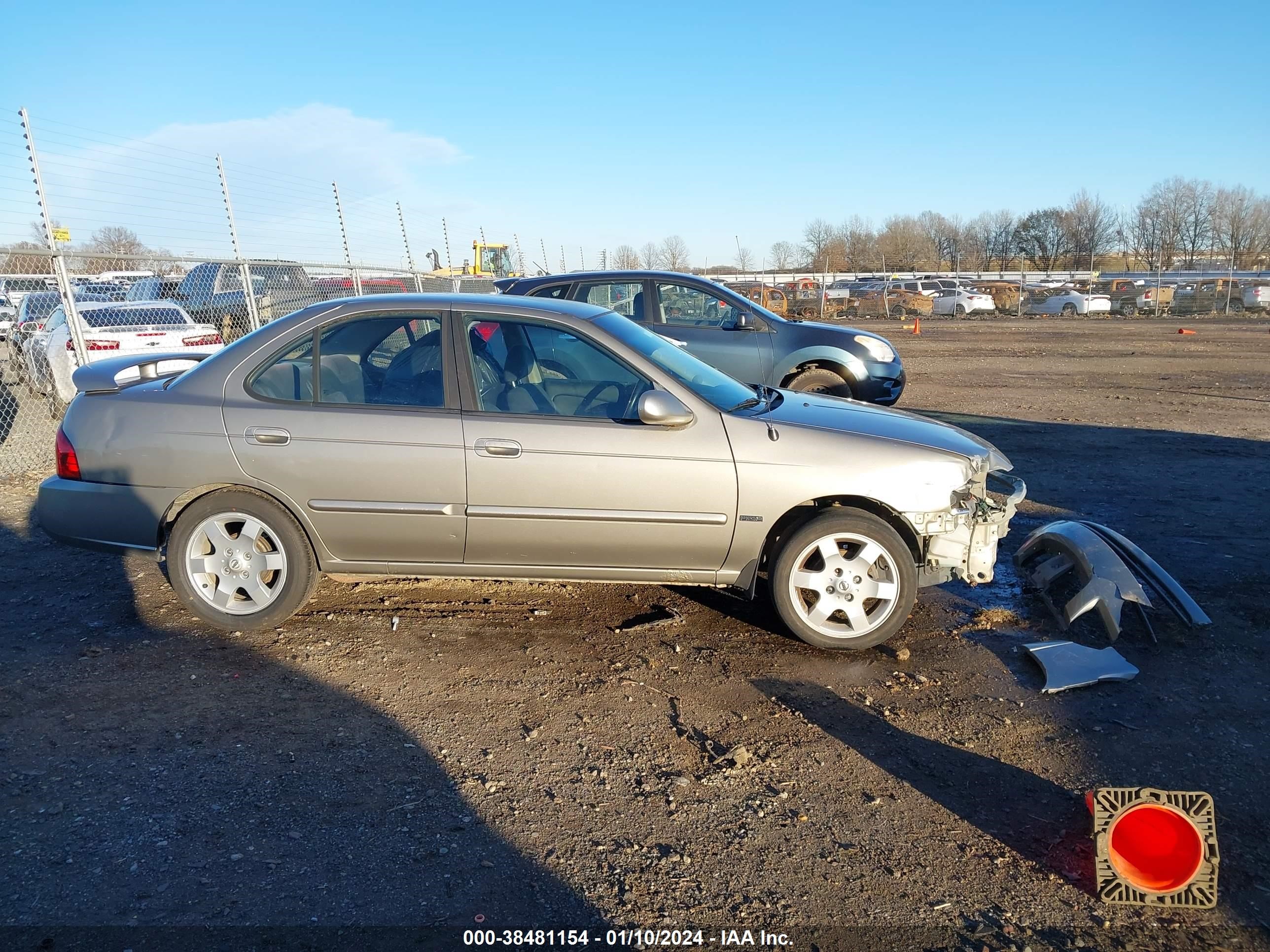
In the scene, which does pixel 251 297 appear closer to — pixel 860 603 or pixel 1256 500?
pixel 860 603

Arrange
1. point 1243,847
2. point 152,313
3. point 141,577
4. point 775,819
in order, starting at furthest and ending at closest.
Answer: point 152,313 < point 141,577 < point 775,819 < point 1243,847

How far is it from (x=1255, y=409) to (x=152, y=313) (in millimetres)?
14018

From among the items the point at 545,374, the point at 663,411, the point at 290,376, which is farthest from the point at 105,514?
the point at 663,411

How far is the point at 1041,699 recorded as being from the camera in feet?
13.0

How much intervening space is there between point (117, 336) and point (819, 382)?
7.86 meters

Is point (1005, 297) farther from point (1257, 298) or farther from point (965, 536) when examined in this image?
point (965, 536)

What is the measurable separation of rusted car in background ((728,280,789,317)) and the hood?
28.1 metres

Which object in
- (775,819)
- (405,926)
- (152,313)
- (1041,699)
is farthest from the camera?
(152,313)

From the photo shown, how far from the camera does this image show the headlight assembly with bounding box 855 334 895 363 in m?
9.28

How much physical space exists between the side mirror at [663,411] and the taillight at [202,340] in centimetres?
861

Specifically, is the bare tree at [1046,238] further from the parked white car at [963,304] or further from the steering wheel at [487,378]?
the steering wheel at [487,378]

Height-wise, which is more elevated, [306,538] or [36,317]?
[36,317]

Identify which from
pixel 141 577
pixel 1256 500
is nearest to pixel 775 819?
pixel 141 577

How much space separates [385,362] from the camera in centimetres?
458
